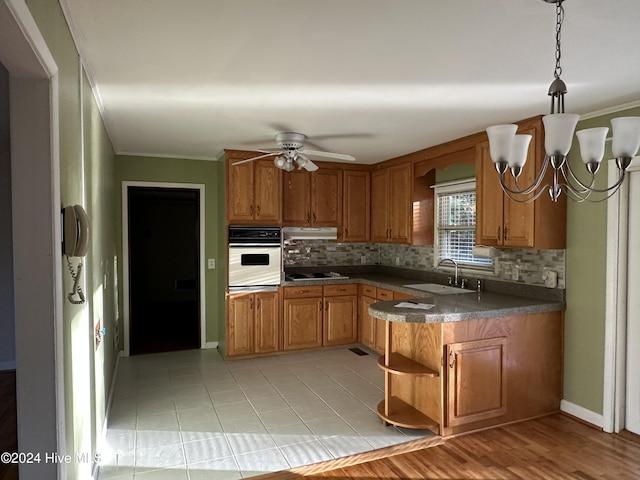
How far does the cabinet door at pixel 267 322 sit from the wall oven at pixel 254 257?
15 cm

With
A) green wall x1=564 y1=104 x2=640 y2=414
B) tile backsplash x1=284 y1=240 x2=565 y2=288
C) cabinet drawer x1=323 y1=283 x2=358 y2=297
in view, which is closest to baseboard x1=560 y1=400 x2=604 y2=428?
green wall x1=564 y1=104 x2=640 y2=414

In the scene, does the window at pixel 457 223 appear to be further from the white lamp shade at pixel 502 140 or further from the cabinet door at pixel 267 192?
the white lamp shade at pixel 502 140

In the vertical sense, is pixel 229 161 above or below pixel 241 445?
above

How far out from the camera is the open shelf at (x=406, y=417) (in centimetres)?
305

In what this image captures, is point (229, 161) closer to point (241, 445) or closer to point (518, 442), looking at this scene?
point (241, 445)

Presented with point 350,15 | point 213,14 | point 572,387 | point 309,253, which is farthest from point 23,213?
point 309,253

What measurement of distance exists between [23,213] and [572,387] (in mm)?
3800

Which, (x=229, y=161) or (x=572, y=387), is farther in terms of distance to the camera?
(x=229, y=161)

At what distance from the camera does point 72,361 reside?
1.72 metres

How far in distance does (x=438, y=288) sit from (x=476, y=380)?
151 cm

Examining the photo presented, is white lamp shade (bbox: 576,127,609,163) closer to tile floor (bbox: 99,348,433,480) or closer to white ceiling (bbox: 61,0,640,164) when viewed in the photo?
white ceiling (bbox: 61,0,640,164)

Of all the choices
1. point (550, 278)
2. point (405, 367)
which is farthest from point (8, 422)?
point (550, 278)

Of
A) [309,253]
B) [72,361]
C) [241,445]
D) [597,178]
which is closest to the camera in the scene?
[72,361]

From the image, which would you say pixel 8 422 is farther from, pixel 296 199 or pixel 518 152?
pixel 518 152
